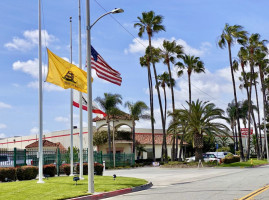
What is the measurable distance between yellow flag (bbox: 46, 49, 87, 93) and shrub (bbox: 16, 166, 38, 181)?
589 centimetres

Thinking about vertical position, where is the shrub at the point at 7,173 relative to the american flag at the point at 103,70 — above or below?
below

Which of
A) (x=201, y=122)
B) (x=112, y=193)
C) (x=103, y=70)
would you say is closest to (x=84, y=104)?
(x=103, y=70)

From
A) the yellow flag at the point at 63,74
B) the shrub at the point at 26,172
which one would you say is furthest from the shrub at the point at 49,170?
the yellow flag at the point at 63,74

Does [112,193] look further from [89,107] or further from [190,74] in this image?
[190,74]

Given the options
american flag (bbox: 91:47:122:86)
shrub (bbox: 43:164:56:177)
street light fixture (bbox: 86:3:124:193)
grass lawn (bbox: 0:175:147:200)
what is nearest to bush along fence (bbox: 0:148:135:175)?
shrub (bbox: 43:164:56:177)

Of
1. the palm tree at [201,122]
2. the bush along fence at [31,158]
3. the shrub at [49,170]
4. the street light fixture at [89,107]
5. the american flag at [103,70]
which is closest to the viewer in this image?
the street light fixture at [89,107]

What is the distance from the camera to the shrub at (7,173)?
63.8 ft

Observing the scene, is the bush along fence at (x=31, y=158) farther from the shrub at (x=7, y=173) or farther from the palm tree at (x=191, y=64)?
the palm tree at (x=191, y=64)

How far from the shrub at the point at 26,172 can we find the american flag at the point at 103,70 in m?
6.94

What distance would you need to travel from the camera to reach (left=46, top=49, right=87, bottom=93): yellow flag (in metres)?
16.6

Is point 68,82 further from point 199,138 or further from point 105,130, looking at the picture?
point 105,130

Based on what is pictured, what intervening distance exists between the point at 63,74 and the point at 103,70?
2.36 metres

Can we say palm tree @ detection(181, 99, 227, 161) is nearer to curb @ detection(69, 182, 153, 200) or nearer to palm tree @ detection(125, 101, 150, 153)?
palm tree @ detection(125, 101, 150, 153)

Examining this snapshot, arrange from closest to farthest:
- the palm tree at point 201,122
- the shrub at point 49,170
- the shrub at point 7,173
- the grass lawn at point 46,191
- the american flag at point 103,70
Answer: the grass lawn at point 46,191 → the american flag at point 103,70 → the shrub at point 7,173 → the shrub at point 49,170 → the palm tree at point 201,122
